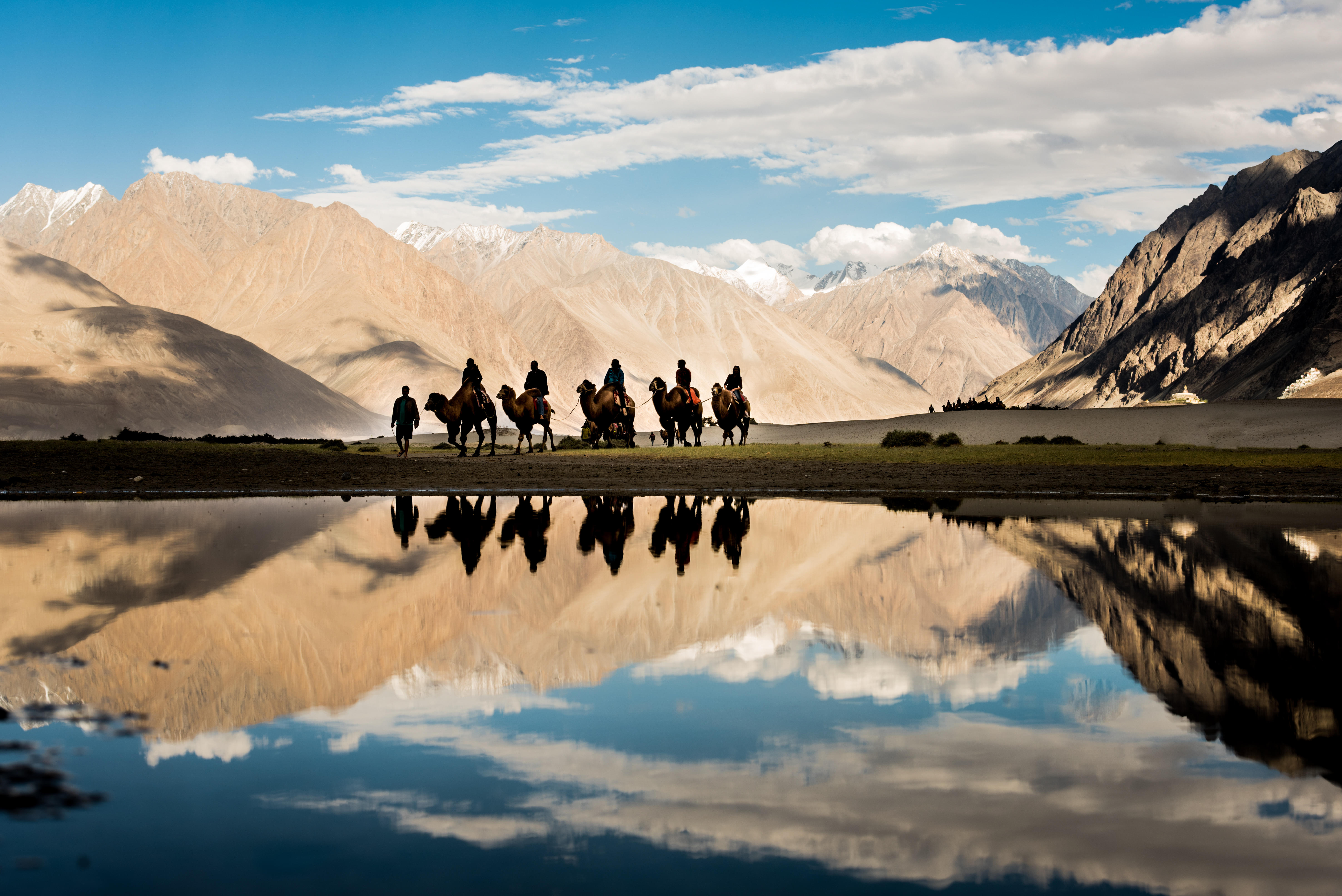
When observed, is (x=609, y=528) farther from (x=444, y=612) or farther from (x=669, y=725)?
(x=669, y=725)

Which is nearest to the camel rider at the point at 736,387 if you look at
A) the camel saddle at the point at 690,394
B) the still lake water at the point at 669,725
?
the camel saddle at the point at 690,394

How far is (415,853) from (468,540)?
1045 cm

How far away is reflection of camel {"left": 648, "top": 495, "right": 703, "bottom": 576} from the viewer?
44.4 feet

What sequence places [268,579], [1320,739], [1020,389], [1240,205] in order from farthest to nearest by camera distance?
[1020,389] < [1240,205] < [268,579] < [1320,739]

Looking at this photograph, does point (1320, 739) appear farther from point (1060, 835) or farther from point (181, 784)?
point (181, 784)

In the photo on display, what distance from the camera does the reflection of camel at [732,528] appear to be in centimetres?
1398

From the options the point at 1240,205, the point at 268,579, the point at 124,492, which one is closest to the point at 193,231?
the point at 1240,205

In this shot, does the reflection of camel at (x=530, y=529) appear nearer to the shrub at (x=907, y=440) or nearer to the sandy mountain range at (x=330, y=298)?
the shrub at (x=907, y=440)

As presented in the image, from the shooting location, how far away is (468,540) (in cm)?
1491

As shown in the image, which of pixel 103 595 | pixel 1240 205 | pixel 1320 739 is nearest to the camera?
pixel 1320 739

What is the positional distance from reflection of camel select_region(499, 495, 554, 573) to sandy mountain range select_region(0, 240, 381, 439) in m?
56.8

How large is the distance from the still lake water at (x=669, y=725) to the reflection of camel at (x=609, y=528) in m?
0.70

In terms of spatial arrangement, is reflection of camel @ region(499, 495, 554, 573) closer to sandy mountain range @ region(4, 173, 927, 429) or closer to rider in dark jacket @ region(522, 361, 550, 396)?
rider in dark jacket @ region(522, 361, 550, 396)

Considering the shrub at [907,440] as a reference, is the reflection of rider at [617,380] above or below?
above
